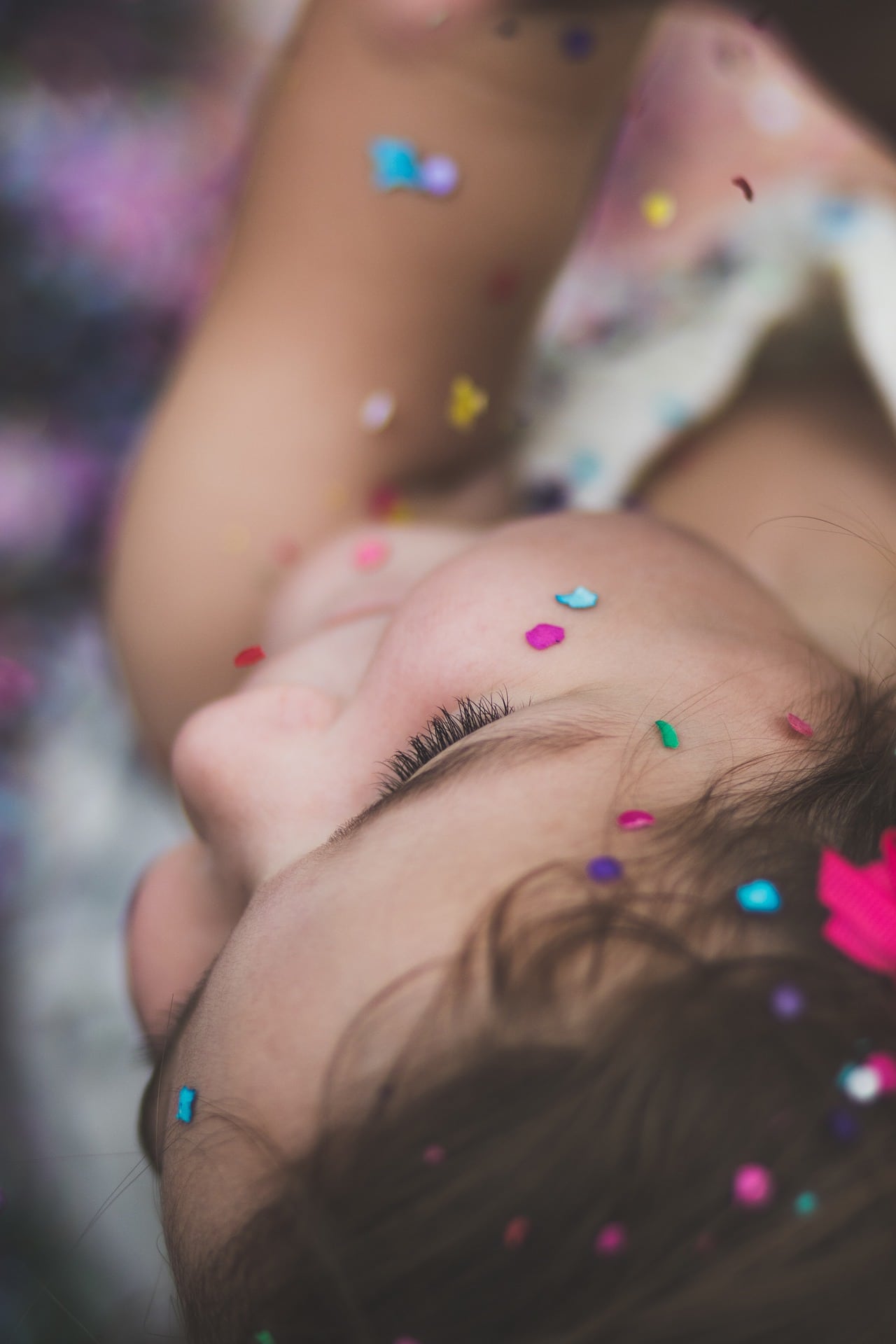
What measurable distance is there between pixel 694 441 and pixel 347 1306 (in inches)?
30.9

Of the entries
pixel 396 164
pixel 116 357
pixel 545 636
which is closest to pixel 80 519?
pixel 116 357

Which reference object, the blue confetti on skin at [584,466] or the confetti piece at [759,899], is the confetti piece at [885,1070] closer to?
the confetti piece at [759,899]

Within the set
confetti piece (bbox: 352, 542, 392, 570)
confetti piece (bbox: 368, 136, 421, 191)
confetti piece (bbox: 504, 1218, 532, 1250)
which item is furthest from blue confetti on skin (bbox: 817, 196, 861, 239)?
confetti piece (bbox: 504, 1218, 532, 1250)

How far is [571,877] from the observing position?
1.39 ft

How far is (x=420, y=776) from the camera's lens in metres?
0.51

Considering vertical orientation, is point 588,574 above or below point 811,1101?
above

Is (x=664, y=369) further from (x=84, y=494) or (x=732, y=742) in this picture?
(x=84, y=494)

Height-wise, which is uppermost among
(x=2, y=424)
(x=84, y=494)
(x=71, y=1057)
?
(x=2, y=424)

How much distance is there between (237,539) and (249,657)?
13cm

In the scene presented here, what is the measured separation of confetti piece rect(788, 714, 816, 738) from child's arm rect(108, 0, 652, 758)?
0.52 meters

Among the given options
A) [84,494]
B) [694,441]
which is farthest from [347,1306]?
[84,494]

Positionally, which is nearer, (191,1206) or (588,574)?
(191,1206)

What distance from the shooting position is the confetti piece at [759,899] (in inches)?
16.9

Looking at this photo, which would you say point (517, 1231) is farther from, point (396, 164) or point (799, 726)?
point (396, 164)
